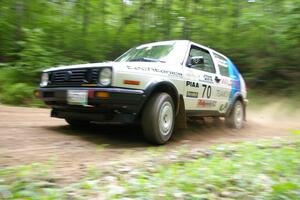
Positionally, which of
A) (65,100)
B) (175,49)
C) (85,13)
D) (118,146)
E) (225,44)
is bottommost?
(118,146)

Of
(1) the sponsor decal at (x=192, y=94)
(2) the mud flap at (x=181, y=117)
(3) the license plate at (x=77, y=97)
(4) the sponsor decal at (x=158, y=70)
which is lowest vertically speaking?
(2) the mud flap at (x=181, y=117)

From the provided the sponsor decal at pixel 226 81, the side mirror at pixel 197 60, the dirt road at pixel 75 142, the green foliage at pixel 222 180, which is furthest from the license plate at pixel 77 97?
the sponsor decal at pixel 226 81

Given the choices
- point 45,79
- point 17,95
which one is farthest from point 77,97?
point 17,95

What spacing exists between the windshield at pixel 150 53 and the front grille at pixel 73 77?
1021 millimetres

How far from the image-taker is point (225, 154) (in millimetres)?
3781

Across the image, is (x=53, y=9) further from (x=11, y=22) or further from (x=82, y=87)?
(x=82, y=87)

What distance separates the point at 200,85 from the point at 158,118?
143cm

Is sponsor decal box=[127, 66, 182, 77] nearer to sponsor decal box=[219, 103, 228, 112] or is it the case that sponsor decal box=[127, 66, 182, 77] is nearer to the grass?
the grass

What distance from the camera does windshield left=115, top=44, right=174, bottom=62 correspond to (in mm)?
5139

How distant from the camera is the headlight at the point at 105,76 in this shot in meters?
4.06

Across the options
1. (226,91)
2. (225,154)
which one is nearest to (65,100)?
(225,154)

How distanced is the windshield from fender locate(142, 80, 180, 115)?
1.61 feet

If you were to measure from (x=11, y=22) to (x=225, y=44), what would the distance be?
7.47m

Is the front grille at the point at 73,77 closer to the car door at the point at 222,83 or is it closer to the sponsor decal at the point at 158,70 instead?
the sponsor decal at the point at 158,70
